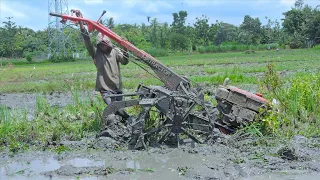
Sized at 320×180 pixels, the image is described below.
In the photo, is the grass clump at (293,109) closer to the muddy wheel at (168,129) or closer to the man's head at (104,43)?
the muddy wheel at (168,129)

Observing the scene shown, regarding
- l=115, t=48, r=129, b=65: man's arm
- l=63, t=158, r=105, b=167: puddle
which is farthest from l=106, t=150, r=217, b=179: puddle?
l=115, t=48, r=129, b=65: man's arm

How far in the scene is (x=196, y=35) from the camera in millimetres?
66312

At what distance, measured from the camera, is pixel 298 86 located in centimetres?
848

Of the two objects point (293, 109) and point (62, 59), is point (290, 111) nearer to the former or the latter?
point (293, 109)

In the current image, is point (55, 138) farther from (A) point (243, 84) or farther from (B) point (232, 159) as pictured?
(A) point (243, 84)

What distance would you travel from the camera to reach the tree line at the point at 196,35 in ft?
171

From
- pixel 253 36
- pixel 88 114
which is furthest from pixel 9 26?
pixel 88 114

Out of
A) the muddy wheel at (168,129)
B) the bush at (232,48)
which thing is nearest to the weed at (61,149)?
the muddy wheel at (168,129)

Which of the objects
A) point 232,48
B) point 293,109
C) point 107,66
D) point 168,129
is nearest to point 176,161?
point 168,129

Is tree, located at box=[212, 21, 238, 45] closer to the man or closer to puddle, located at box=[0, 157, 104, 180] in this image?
the man

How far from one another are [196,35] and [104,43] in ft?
196

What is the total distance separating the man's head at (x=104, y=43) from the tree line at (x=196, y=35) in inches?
1605

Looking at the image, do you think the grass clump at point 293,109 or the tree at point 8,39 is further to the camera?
the tree at point 8,39

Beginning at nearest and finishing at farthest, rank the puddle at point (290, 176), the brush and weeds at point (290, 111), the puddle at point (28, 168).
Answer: the puddle at point (290, 176)
the puddle at point (28, 168)
the brush and weeds at point (290, 111)
